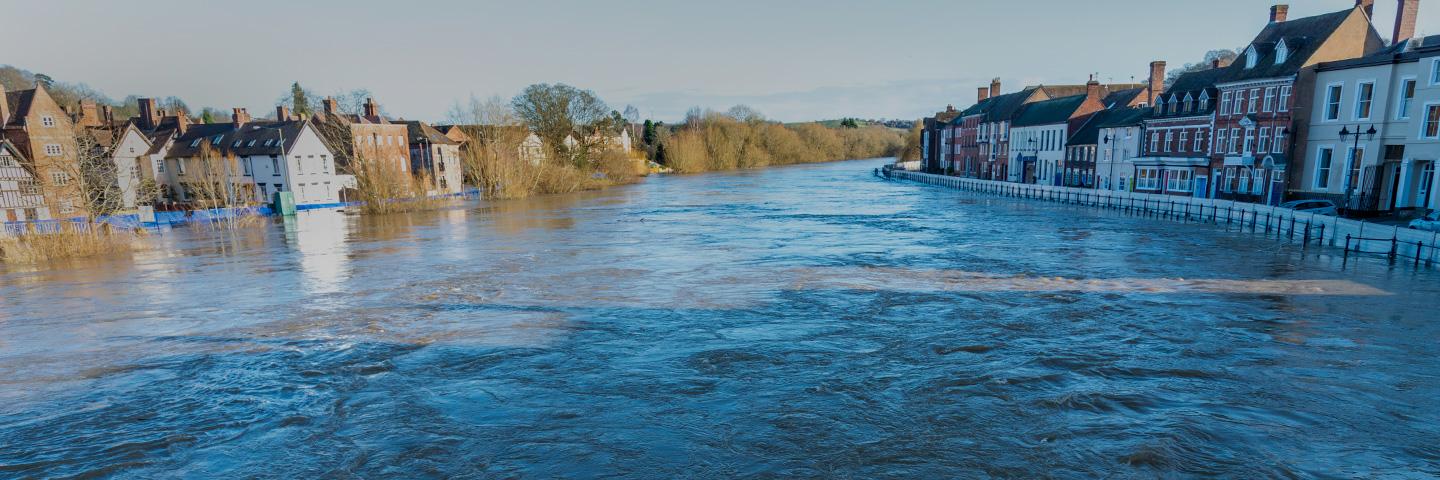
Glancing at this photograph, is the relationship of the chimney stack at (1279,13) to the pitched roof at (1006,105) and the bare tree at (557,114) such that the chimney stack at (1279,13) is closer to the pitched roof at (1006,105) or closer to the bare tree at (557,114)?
the pitched roof at (1006,105)

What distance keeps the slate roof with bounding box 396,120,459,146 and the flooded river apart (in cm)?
4364

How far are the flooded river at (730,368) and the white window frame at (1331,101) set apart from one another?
1746cm

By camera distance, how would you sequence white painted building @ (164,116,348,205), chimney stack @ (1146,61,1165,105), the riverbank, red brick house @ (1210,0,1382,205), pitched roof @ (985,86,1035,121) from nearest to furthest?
red brick house @ (1210,0,1382,205) < chimney stack @ (1146,61,1165,105) < white painted building @ (164,116,348,205) < pitched roof @ (985,86,1035,121) < the riverbank

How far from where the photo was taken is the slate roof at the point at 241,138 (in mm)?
53188

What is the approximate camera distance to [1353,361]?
11695 millimetres

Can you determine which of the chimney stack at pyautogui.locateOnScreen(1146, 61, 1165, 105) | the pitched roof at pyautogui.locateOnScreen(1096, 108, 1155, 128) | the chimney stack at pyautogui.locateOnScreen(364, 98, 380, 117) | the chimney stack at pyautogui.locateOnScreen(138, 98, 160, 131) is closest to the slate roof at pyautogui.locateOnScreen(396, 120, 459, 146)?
the chimney stack at pyautogui.locateOnScreen(364, 98, 380, 117)

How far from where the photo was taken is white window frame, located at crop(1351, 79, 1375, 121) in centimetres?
3303

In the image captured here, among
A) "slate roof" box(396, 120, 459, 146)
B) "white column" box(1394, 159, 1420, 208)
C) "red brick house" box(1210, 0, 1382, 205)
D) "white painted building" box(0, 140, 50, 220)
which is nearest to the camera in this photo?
"white column" box(1394, 159, 1420, 208)

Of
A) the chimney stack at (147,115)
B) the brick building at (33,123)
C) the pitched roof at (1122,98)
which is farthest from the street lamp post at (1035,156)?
the chimney stack at (147,115)

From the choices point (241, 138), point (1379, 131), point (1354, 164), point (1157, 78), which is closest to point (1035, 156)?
point (1157, 78)

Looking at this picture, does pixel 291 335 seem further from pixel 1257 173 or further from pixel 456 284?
pixel 1257 173

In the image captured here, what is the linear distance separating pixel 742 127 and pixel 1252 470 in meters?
123

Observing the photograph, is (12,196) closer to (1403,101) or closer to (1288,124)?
(1288,124)

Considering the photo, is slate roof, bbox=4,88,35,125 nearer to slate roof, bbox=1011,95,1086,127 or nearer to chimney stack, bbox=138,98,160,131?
chimney stack, bbox=138,98,160,131
